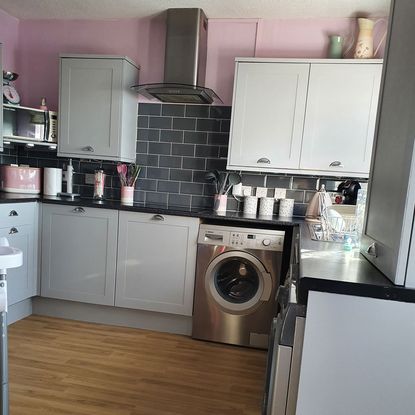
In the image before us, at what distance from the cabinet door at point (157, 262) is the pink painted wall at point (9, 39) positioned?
6.23 feet

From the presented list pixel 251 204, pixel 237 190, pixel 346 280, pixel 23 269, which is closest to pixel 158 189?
pixel 237 190

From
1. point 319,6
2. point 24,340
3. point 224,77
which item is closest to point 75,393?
point 24,340

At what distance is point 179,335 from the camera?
2.62 metres

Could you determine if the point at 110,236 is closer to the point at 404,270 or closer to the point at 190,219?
the point at 190,219

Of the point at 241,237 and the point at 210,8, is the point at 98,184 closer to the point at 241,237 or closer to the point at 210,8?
the point at 241,237

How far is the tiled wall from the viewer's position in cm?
291

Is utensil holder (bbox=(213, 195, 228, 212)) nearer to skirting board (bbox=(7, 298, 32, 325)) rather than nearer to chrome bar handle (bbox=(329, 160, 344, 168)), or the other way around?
chrome bar handle (bbox=(329, 160, 344, 168))

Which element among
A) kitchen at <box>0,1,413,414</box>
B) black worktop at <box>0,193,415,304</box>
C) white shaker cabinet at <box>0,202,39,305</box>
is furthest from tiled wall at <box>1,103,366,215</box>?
black worktop at <box>0,193,415,304</box>

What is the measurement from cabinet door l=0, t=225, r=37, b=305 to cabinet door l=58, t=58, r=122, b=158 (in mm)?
784

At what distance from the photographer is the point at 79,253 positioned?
2.66 m

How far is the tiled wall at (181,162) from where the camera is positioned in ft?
9.55

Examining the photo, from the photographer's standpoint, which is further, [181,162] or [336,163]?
[181,162]

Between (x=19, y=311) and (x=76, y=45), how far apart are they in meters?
2.37

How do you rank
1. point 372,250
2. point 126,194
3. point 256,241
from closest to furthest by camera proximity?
point 372,250 → point 256,241 → point 126,194
